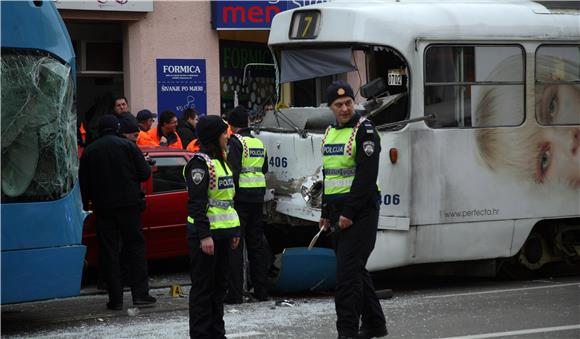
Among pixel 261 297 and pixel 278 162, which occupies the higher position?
pixel 278 162

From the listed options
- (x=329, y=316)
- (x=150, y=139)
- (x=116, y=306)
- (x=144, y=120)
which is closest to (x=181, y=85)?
(x=144, y=120)

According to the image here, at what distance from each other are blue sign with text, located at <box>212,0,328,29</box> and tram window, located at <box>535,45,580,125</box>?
775 centimetres

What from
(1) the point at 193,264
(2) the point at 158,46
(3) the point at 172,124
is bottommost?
(1) the point at 193,264

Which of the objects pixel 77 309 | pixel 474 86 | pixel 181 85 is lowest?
pixel 77 309

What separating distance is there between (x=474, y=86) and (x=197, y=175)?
444 centimetres

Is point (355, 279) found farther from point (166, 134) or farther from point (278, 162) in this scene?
point (166, 134)

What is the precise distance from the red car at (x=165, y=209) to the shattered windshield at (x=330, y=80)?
1.15 meters

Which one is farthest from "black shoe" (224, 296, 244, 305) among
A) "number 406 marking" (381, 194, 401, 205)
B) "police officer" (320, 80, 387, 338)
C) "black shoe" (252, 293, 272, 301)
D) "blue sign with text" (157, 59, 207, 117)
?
"blue sign with text" (157, 59, 207, 117)

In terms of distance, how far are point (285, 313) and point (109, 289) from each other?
1.65 metres

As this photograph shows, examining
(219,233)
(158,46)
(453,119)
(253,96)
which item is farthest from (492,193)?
(158,46)

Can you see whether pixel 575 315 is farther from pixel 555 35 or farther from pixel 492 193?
pixel 555 35

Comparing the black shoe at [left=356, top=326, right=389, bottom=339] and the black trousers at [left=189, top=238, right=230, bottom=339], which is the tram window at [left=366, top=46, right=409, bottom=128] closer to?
the black shoe at [left=356, top=326, right=389, bottom=339]

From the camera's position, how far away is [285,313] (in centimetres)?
1014

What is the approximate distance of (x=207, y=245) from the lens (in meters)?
7.75
